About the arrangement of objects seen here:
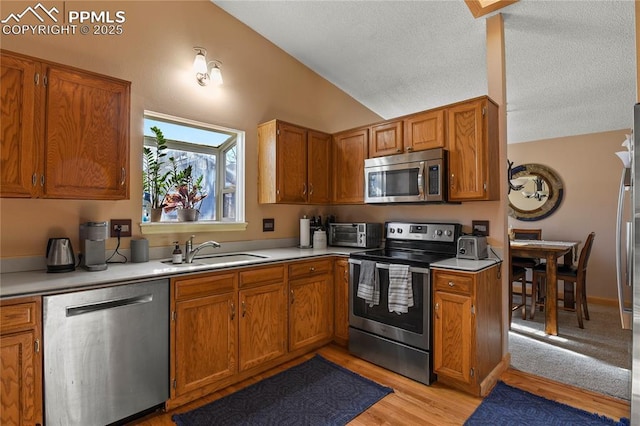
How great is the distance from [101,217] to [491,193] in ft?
9.59

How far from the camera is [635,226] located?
153 cm

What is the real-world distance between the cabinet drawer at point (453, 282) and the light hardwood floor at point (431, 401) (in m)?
0.74

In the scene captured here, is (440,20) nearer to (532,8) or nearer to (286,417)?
(532,8)

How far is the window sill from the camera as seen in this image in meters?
2.47

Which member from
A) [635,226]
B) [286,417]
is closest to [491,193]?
[635,226]

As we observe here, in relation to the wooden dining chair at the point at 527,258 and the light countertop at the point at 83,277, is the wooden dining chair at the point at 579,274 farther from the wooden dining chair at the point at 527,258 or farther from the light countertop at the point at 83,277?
the light countertop at the point at 83,277

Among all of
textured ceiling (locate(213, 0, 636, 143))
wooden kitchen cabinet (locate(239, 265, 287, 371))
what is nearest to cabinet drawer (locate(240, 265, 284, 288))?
wooden kitchen cabinet (locate(239, 265, 287, 371))

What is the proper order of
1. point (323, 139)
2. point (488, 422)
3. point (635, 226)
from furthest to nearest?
1. point (323, 139)
2. point (488, 422)
3. point (635, 226)

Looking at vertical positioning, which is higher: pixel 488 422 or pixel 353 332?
pixel 353 332

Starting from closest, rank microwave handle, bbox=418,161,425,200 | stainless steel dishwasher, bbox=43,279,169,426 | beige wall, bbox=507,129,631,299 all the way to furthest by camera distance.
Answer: stainless steel dishwasher, bbox=43,279,169,426, microwave handle, bbox=418,161,425,200, beige wall, bbox=507,129,631,299

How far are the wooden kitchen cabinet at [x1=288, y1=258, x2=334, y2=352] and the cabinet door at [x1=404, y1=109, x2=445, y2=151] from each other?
1328mm

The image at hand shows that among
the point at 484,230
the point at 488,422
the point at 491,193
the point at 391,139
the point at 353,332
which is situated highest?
the point at 391,139

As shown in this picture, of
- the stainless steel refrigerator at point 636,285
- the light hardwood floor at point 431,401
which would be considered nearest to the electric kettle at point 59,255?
the light hardwood floor at point 431,401

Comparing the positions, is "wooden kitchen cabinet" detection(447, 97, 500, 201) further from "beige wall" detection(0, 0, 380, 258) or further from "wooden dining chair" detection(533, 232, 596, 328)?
"wooden dining chair" detection(533, 232, 596, 328)
